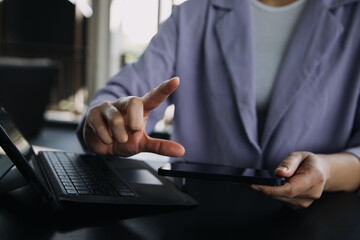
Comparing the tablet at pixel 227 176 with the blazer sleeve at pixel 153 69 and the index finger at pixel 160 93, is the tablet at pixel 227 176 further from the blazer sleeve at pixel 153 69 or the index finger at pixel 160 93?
the blazer sleeve at pixel 153 69

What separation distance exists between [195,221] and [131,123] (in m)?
0.17

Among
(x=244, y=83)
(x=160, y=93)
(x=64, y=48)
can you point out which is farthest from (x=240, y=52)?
(x=64, y=48)

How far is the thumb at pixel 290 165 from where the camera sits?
0.53 metres

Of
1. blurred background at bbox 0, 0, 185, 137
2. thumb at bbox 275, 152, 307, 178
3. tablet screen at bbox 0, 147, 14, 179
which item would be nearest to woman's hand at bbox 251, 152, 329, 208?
thumb at bbox 275, 152, 307, 178

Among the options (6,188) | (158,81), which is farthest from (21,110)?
(6,188)

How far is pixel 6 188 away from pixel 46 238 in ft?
0.62

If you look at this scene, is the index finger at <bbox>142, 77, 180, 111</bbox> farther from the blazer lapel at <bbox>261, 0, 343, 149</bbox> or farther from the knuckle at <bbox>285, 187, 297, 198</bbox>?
the blazer lapel at <bbox>261, 0, 343, 149</bbox>

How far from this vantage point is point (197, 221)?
521mm

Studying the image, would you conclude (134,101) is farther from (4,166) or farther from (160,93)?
(4,166)

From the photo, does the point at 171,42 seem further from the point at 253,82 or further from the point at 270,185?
the point at 270,185

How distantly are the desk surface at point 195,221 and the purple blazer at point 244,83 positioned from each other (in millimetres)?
282

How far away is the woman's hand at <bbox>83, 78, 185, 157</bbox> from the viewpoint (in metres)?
0.52

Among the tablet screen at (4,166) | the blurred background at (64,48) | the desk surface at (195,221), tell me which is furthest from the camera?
the blurred background at (64,48)

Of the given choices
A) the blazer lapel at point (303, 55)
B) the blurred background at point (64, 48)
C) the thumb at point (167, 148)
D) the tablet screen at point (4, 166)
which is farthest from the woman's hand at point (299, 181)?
the blurred background at point (64, 48)
